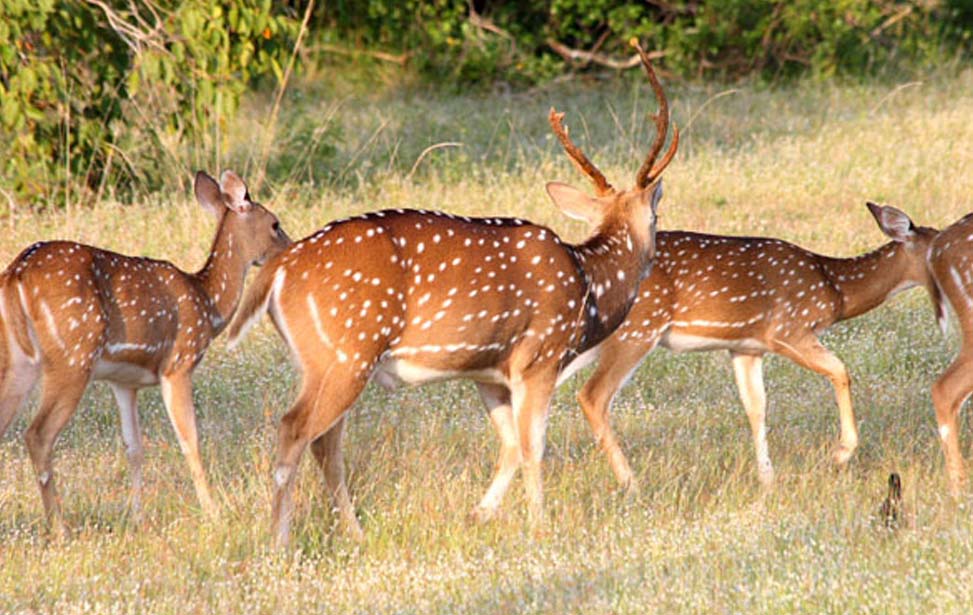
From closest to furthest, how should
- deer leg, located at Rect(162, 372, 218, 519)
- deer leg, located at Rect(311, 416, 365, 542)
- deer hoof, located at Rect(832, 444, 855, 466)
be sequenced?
deer leg, located at Rect(311, 416, 365, 542)
deer leg, located at Rect(162, 372, 218, 519)
deer hoof, located at Rect(832, 444, 855, 466)

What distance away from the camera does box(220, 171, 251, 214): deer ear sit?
7.21 meters

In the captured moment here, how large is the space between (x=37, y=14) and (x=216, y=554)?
5049 mm

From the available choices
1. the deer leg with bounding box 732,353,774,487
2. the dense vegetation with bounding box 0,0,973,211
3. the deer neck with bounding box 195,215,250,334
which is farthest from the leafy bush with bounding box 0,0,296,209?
the deer leg with bounding box 732,353,774,487

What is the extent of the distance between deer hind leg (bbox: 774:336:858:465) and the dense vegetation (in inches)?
150

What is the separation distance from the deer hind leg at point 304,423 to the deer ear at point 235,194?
5.33 feet

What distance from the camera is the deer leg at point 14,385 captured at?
5.98 metres

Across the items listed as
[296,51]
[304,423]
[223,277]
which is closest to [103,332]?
[304,423]

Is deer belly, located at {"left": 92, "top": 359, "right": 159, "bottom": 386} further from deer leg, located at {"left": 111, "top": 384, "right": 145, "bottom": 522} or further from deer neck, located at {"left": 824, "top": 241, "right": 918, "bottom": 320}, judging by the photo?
deer neck, located at {"left": 824, "top": 241, "right": 918, "bottom": 320}

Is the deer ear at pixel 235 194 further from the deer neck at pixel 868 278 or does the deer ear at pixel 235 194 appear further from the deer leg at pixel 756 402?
the deer neck at pixel 868 278

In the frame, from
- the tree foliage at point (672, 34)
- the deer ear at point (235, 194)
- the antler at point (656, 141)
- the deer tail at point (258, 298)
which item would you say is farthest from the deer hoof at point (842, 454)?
the tree foliage at point (672, 34)

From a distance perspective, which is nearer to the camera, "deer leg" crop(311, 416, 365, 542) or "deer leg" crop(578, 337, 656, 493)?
"deer leg" crop(311, 416, 365, 542)

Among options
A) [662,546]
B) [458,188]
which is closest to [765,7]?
[458,188]

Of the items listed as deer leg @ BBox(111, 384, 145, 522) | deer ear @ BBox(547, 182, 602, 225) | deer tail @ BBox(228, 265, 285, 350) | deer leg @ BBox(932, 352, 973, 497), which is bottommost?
deer leg @ BBox(111, 384, 145, 522)

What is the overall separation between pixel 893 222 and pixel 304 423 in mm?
3327
